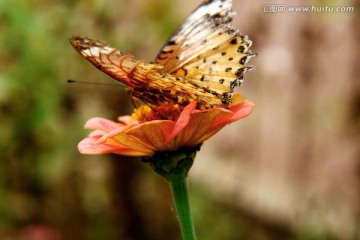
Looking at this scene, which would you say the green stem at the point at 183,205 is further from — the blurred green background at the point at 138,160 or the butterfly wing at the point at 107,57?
the blurred green background at the point at 138,160

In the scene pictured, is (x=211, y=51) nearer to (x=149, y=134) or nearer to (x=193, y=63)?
(x=193, y=63)

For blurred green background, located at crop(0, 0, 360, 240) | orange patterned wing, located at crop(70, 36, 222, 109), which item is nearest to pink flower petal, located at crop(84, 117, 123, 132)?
orange patterned wing, located at crop(70, 36, 222, 109)

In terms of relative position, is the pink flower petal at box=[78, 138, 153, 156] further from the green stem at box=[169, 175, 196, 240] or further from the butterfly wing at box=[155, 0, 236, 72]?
the butterfly wing at box=[155, 0, 236, 72]

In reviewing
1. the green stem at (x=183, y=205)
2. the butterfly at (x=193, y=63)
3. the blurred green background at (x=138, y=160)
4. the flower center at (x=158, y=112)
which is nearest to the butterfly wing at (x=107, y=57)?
the butterfly at (x=193, y=63)

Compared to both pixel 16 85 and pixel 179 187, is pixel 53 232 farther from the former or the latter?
pixel 179 187

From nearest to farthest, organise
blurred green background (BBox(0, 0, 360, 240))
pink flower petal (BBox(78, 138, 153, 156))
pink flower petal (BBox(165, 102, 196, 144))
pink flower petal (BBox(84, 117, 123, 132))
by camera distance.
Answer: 1. pink flower petal (BBox(165, 102, 196, 144))
2. pink flower petal (BBox(78, 138, 153, 156))
3. pink flower petal (BBox(84, 117, 123, 132))
4. blurred green background (BBox(0, 0, 360, 240))

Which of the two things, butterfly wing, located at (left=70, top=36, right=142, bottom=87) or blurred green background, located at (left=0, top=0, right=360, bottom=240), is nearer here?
butterfly wing, located at (left=70, top=36, right=142, bottom=87)
